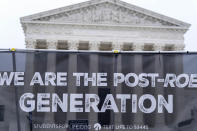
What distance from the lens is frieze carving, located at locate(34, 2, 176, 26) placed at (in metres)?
56.4

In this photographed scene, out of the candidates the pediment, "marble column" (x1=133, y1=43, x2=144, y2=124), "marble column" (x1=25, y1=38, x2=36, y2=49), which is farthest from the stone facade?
"marble column" (x1=133, y1=43, x2=144, y2=124)

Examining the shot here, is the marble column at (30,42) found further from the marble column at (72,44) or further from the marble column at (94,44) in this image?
the marble column at (94,44)

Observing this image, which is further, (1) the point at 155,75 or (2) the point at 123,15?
(2) the point at 123,15

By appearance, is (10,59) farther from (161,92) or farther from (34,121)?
(161,92)

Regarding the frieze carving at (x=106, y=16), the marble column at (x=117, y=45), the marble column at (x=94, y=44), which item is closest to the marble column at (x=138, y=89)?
the marble column at (x=94, y=44)

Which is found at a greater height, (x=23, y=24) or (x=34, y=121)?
(x=23, y=24)

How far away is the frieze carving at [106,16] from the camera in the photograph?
56.4 meters

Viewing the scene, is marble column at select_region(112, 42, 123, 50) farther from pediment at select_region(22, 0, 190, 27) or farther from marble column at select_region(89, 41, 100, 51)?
pediment at select_region(22, 0, 190, 27)

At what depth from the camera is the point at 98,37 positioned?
56.8m

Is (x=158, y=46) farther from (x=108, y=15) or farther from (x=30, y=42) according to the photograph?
(x=30, y=42)

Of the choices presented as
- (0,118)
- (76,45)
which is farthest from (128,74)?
(76,45)

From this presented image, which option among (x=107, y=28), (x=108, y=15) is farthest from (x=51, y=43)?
(x=108, y=15)

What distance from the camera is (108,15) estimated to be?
5706 centimetres

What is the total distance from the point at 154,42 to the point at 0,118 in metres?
52.7
